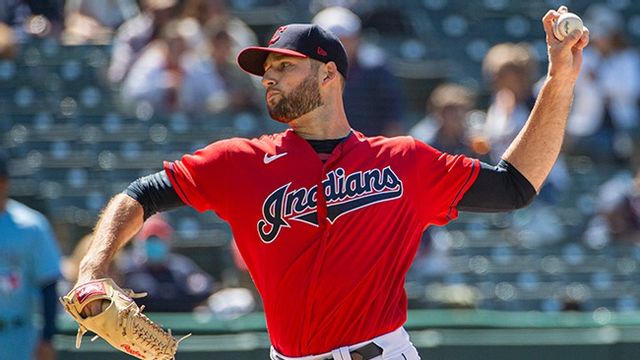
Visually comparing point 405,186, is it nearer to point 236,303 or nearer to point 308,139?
point 308,139

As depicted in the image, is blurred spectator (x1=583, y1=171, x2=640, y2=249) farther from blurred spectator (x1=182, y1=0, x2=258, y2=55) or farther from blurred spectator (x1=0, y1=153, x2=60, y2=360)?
blurred spectator (x1=0, y1=153, x2=60, y2=360)

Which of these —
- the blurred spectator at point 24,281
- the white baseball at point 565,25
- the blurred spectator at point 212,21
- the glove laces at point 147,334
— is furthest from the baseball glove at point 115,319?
the blurred spectator at point 212,21

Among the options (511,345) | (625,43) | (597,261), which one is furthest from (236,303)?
(625,43)

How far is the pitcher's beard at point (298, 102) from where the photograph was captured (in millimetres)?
4039

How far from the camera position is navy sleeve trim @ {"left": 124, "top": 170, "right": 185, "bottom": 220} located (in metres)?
3.92

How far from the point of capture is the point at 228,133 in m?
9.49

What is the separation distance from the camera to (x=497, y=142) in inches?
369

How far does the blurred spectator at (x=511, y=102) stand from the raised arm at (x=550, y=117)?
5.22m

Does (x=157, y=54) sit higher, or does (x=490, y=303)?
(x=157, y=54)

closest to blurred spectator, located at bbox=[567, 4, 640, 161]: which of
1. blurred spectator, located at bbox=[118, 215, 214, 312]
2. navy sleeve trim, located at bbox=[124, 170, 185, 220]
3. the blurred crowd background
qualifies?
the blurred crowd background

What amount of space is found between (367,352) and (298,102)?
84cm

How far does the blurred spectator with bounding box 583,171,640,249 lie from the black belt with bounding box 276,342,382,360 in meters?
6.18

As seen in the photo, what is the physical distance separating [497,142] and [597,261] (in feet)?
4.23

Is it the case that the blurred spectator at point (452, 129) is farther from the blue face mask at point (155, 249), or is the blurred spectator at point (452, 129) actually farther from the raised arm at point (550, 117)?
the raised arm at point (550, 117)
